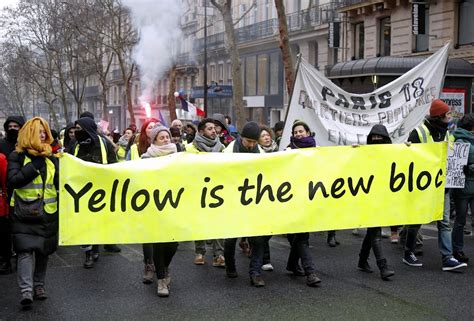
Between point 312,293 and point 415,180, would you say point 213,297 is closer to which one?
point 312,293

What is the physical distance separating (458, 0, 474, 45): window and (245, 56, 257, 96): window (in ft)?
58.9

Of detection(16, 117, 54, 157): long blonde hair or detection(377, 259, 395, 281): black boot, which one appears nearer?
detection(16, 117, 54, 157): long blonde hair

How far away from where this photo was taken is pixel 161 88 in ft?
183

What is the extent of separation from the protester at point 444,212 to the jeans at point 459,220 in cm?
12

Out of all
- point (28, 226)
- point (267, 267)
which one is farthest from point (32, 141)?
point (267, 267)

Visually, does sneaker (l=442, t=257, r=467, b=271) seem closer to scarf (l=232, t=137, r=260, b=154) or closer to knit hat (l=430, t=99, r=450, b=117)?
knit hat (l=430, t=99, r=450, b=117)

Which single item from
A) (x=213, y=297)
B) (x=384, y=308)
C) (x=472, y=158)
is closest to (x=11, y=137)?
(x=213, y=297)

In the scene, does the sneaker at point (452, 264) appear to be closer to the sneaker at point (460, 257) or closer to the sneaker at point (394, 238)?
the sneaker at point (460, 257)

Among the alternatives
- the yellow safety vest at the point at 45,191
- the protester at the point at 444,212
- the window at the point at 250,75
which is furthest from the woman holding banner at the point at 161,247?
the window at the point at 250,75

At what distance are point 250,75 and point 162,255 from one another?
3652cm

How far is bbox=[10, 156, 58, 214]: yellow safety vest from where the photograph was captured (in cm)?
589

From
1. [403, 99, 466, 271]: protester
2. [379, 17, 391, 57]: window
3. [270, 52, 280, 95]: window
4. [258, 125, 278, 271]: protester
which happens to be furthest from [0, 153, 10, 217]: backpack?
[270, 52, 280, 95]: window

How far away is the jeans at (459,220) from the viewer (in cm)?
736

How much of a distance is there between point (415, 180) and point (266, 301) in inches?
83.0
